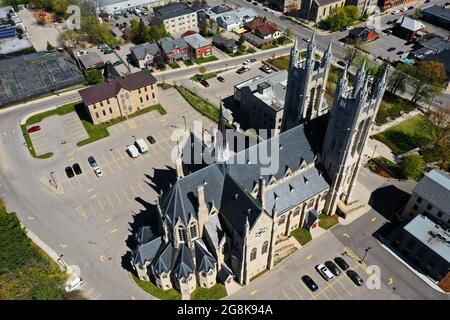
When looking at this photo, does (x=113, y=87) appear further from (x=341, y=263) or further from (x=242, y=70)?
(x=341, y=263)

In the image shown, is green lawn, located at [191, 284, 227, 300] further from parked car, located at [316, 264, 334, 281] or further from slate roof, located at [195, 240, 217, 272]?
parked car, located at [316, 264, 334, 281]

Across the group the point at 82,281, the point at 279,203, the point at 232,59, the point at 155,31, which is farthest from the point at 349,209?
the point at 155,31

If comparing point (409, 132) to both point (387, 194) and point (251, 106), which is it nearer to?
point (387, 194)

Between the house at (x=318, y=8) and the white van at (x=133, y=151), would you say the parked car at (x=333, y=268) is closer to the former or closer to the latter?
the white van at (x=133, y=151)

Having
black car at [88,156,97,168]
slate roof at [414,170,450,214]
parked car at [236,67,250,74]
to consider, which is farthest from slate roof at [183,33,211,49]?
slate roof at [414,170,450,214]

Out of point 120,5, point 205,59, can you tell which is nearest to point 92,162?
point 205,59

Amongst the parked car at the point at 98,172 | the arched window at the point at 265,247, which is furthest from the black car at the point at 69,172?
the arched window at the point at 265,247
